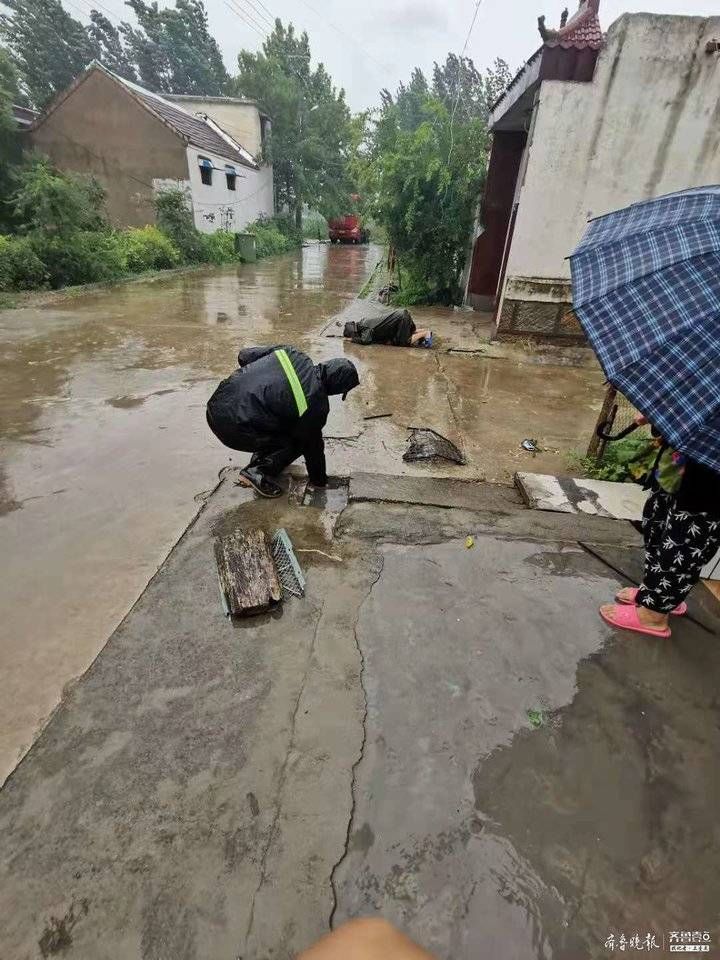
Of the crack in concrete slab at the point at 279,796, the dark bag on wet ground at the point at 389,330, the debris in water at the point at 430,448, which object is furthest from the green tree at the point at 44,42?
the crack in concrete slab at the point at 279,796

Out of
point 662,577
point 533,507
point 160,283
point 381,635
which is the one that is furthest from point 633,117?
point 160,283

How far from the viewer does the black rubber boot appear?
3.74 metres

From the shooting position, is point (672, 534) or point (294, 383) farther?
point (294, 383)

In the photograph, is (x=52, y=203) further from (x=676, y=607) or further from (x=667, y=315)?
(x=676, y=607)

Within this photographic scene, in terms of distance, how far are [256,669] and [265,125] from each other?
33.4 m

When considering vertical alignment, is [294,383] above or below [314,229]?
below

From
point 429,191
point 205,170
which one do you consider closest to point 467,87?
point 205,170

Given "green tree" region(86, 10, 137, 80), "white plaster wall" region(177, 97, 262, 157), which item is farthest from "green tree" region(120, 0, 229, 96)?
"white plaster wall" region(177, 97, 262, 157)

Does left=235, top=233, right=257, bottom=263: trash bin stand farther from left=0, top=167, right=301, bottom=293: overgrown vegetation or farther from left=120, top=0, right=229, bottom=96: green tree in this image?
left=120, top=0, right=229, bottom=96: green tree

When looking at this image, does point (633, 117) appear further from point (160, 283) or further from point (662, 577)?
point (160, 283)

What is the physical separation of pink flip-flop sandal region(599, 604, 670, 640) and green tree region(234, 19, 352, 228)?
106 feet

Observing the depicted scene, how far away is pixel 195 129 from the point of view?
20.7m

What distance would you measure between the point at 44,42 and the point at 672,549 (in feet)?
173

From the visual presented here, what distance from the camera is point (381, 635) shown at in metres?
2.40
